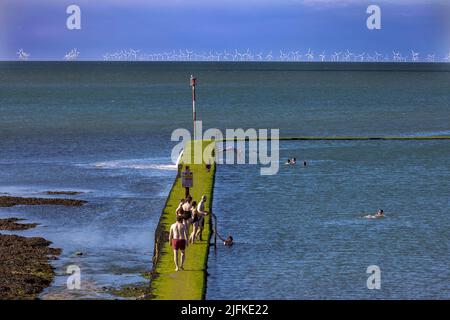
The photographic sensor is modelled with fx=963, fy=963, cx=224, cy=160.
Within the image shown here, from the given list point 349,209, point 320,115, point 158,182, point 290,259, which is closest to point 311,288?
point 290,259

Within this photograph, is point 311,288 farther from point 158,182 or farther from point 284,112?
point 284,112

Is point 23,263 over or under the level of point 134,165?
under

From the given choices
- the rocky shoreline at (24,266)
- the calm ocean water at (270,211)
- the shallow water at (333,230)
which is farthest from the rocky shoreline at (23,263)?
the shallow water at (333,230)

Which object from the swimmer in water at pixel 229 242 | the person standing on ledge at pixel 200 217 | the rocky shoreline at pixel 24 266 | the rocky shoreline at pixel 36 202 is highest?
the person standing on ledge at pixel 200 217

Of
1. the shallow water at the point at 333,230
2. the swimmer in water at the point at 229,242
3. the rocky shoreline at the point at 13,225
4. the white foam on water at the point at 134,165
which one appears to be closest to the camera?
the shallow water at the point at 333,230

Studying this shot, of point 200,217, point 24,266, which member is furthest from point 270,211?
point 24,266

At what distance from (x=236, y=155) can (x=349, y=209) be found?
87.3 ft

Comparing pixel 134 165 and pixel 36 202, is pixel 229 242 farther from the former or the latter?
pixel 134 165

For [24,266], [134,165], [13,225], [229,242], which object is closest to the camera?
[24,266]

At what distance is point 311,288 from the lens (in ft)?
120

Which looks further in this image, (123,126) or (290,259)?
(123,126)

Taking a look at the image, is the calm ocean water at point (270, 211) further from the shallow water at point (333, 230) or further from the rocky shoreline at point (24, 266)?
the rocky shoreline at point (24, 266)

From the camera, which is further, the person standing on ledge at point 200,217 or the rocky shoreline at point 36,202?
the rocky shoreline at point 36,202
